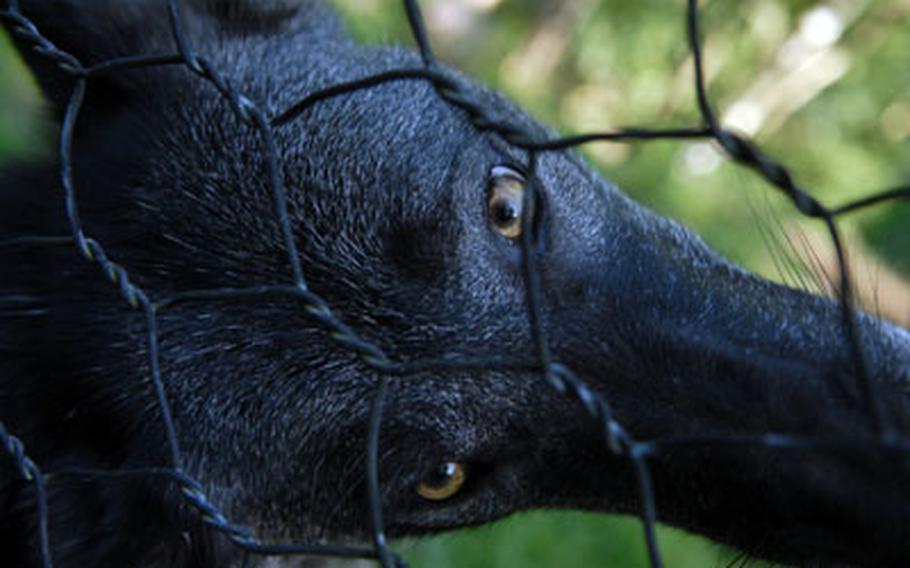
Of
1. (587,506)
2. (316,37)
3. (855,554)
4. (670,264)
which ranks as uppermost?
(316,37)

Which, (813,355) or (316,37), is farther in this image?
(316,37)

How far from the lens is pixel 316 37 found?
2.80 meters

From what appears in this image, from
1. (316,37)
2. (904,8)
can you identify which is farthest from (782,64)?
(316,37)

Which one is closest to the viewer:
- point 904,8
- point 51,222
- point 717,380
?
point 717,380

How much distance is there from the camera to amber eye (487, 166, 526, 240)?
2.11 meters

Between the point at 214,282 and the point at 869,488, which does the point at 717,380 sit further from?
the point at 214,282

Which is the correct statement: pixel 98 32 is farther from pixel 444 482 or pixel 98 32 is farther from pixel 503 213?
pixel 444 482

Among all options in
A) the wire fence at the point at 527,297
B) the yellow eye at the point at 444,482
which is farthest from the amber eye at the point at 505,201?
the wire fence at the point at 527,297

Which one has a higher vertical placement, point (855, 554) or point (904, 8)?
point (904, 8)

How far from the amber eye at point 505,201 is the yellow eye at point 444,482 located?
0.47 m

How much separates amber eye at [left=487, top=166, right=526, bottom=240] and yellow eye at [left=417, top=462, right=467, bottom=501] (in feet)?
1.56

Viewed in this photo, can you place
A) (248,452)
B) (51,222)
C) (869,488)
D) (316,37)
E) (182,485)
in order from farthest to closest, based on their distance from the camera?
(316,37) → (51,222) → (248,452) → (182,485) → (869,488)

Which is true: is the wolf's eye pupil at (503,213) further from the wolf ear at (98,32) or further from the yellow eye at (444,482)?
the wolf ear at (98,32)

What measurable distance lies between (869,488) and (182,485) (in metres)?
1.01
